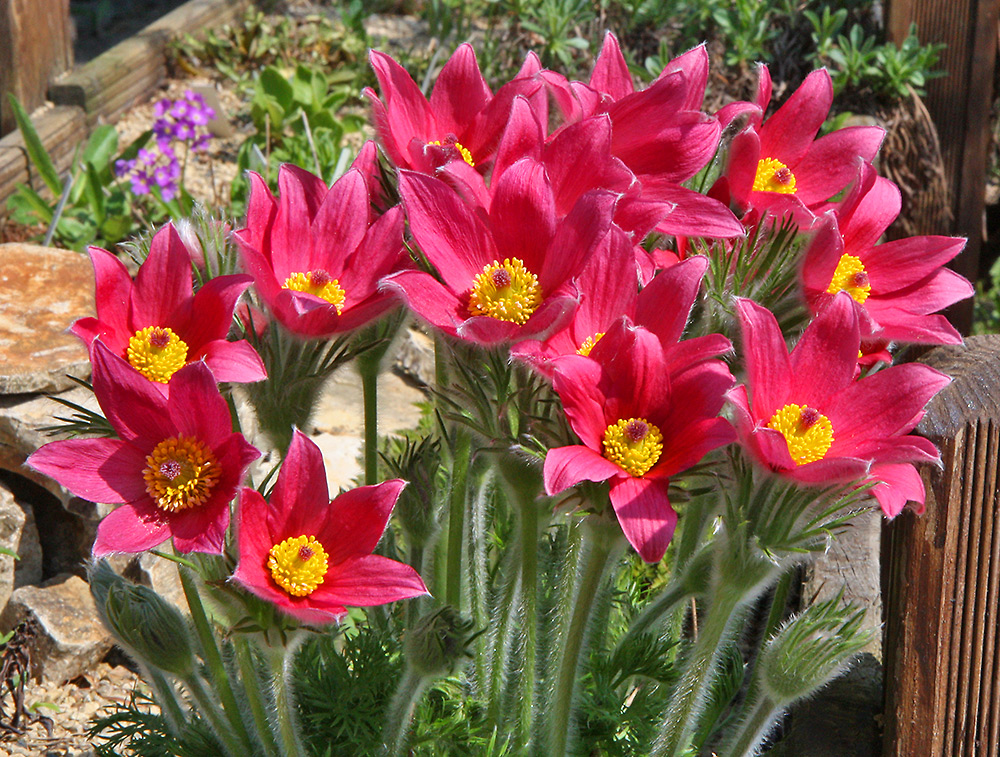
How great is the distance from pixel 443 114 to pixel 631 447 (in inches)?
27.0

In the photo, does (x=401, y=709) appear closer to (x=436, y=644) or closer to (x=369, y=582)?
(x=436, y=644)

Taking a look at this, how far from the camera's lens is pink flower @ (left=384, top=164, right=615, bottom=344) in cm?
121

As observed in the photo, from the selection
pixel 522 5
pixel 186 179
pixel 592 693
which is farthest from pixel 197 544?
pixel 522 5

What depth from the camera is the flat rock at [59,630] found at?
2.48m

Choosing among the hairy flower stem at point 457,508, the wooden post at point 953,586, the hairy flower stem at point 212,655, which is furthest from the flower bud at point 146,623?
the wooden post at point 953,586

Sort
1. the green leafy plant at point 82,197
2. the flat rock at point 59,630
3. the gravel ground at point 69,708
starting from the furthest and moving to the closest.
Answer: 1. the green leafy plant at point 82,197
2. the flat rock at point 59,630
3. the gravel ground at point 69,708

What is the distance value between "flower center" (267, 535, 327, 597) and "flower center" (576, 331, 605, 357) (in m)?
0.40

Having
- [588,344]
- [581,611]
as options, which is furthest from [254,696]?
[588,344]

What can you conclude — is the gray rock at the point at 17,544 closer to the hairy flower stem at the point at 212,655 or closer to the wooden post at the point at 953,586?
the hairy flower stem at the point at 212,655

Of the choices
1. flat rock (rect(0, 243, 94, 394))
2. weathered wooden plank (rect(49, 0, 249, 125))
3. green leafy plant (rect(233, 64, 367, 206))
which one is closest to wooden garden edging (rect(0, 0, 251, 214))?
weathered wooden plank (rect(49, 0, 249, 125))

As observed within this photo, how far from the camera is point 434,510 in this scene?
1.72m

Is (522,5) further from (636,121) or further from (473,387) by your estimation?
(473,387)

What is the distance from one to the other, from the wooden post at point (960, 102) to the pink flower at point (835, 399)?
3.23 m

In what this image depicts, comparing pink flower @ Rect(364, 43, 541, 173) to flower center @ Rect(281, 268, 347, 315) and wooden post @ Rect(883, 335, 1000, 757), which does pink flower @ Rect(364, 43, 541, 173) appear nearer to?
flower center @ Rect(281, 268, 347, 315)
